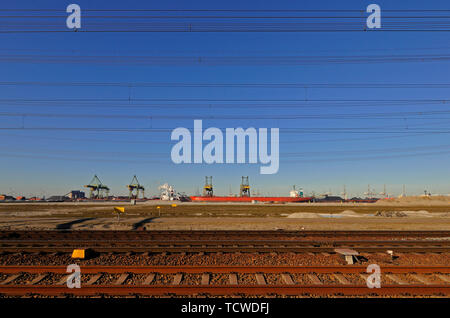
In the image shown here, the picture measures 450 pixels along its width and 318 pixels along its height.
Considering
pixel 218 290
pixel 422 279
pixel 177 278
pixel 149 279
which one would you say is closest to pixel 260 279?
pixel 218 290

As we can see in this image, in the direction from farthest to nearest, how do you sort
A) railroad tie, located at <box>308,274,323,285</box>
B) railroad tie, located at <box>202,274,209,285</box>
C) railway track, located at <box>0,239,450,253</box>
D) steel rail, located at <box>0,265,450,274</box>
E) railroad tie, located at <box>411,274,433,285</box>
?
railway track, located at <box>0,239,450,253</box> < steel rail, located at <box>0,265,450,274</box> < railroad tie, located at <box>411,274,433,285</box> < railroad tie, located at <box>308,274,323,285</box> < railroad tie, located at <box>202,274,209,285</box>

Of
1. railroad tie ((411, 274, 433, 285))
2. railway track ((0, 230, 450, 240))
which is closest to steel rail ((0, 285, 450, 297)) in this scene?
railroad tie ((411, 274, 433, 285))

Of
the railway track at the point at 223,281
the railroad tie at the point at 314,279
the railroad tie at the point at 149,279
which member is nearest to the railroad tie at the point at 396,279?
the railway track at the point at 223,281

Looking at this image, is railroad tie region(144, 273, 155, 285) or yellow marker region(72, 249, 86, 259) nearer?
railroad tie region(144, 273, 155, 285)

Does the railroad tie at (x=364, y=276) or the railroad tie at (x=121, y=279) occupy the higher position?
the railroad tie at (x=121, y=279)

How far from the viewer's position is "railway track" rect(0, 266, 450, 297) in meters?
6.30

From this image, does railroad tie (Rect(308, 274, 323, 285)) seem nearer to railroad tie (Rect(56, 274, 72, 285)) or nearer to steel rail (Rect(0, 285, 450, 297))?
steel rail (Rect(0, 285, 450, 297))

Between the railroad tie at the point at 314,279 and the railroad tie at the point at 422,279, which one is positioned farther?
the railroad tie at the point at 422,279

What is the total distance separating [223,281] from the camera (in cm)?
718

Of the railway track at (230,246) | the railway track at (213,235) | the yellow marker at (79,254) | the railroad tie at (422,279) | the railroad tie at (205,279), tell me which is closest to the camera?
the railroad tie at (205,279)

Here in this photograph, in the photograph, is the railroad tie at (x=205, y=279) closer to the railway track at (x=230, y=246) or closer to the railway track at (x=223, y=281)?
the railway track at (x=223, y=281)

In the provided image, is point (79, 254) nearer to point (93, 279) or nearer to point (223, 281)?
point (93, 279)

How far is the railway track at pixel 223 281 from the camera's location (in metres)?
6.30
